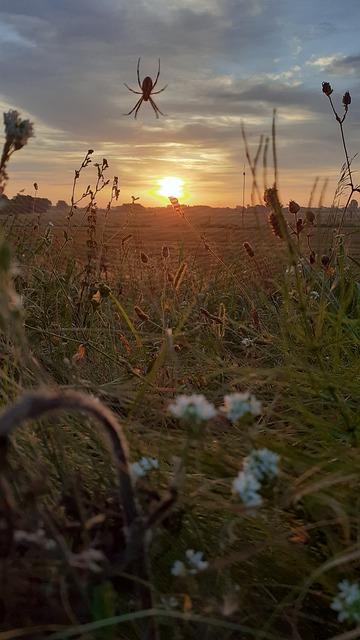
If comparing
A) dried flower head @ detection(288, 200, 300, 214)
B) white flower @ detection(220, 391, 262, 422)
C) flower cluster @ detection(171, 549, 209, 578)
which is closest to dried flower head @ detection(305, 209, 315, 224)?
dried flower head @ detection(288, 200, 300, 214)

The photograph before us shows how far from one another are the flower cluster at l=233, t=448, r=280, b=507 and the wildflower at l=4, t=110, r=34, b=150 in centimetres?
68

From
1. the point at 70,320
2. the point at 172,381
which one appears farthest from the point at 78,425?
the point at 70,320

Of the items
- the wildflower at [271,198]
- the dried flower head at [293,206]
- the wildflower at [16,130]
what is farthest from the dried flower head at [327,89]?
the wildflower at [16,130]

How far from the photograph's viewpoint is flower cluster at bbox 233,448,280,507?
3.55 feet

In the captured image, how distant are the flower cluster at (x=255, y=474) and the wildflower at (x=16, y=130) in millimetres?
681

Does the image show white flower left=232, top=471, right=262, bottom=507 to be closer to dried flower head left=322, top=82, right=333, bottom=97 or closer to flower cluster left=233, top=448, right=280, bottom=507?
flower cluster left=233, top=448, right=280, bottom=507

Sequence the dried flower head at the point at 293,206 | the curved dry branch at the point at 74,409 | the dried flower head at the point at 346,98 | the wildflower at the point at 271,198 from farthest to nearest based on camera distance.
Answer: the dried flower head at the point at 346,98, the dried flower head at the point at 293,206, the wildflower at the point at 271,198, the curved dry branch at the point at 74,409

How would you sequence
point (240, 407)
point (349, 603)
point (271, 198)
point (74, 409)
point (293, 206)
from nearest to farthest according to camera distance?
1. point (74, 409)
2. point (349, 603)
3. point (240, 407)
4. point (271, 198)
5. point (293, 206)

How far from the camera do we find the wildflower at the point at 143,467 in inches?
46.7

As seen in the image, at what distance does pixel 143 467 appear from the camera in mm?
1270

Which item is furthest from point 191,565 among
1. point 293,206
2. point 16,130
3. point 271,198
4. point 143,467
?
point 293,206

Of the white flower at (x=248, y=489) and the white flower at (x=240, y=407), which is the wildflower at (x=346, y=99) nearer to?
the white flower at (x=240, y=407)

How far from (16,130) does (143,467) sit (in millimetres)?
Answer: 650

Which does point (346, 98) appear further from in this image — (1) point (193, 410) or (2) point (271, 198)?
(1) point (193, 410)
